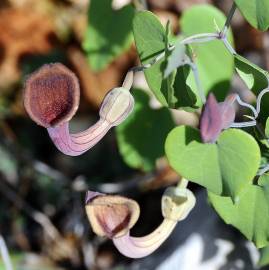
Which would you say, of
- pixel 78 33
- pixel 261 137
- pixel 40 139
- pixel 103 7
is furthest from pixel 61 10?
pixel 261 137

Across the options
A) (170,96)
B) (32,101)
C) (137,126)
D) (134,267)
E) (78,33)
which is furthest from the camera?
(78,33)

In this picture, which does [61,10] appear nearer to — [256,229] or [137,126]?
[137,126]

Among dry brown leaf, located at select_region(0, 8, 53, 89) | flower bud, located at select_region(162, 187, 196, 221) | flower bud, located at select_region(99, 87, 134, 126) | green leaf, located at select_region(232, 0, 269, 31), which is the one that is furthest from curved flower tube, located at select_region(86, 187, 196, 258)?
dry brown leaf, located at select_region(0, 8, 53, 89)

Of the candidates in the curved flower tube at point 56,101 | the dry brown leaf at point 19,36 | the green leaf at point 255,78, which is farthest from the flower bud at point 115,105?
the dry brown leaf at point 19,36

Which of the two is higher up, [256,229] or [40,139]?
[256,229]

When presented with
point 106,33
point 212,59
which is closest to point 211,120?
point 212,59

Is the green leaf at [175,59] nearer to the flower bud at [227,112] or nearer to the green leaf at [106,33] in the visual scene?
the flower bud at [227,112]
